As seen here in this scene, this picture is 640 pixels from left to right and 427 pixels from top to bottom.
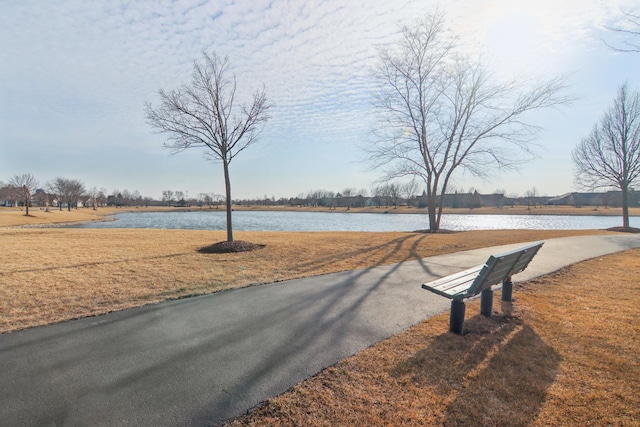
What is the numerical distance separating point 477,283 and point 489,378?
44.4 inches

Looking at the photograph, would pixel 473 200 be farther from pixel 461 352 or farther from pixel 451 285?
pixel 461 352

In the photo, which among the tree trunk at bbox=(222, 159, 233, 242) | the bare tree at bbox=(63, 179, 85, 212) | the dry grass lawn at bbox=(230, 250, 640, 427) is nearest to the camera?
the dry grass lawn at bbox=(230, 250, 640, 427)

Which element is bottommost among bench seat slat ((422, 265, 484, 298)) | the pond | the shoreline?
the pond

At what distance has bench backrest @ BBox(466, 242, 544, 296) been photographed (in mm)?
3568

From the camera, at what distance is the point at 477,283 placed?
359 cm

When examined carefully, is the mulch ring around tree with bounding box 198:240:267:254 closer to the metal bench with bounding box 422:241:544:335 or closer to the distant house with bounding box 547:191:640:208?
the metal bench with bounding box 422:241:544:335

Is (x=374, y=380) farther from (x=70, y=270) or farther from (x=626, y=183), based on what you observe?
(x=626, y=183)

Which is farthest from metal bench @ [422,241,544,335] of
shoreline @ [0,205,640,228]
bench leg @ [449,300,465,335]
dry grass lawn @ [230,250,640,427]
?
shoreline @ [0,205,640,228]

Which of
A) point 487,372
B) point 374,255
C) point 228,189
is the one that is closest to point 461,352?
point 487,372

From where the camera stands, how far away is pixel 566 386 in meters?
2.67

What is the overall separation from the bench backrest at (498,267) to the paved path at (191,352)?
0.95 metres

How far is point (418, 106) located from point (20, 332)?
2021 centimetres

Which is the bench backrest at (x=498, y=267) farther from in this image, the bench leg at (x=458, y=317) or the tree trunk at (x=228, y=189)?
the tree trunk at (x=228, y=189)

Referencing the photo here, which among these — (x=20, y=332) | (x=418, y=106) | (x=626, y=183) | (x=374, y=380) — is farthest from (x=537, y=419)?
(x=626, y=183)
